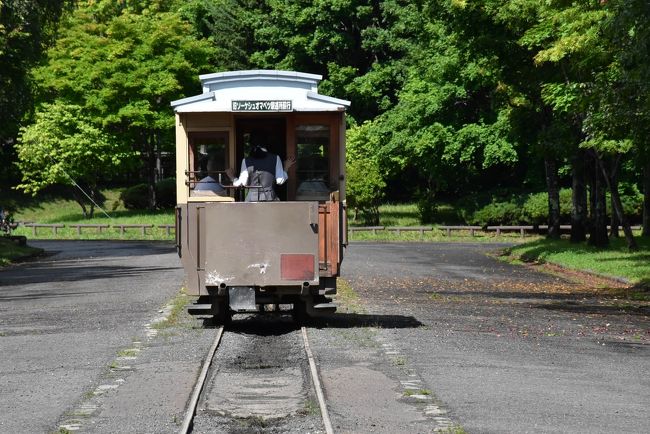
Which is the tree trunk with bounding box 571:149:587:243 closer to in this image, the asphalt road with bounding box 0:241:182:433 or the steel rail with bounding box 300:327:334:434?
the asphalt road with bounding box 0:241:182:433

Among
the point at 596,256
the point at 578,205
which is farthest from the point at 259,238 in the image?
the point at 578,205

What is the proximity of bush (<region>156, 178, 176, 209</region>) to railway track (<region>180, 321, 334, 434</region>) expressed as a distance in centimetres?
5794

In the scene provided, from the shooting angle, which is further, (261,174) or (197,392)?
(261,174)

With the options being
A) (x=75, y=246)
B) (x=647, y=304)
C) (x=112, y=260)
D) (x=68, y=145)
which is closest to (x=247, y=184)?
(x=647, y=304)

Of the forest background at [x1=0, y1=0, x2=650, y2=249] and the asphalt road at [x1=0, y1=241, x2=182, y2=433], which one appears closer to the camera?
the asphalt road at [x1=0, y1=241, x2=182, y2=433]

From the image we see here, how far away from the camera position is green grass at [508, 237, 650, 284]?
97.9ft

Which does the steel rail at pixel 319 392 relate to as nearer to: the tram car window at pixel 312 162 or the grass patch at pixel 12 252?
the tram car window at pixel 312 162

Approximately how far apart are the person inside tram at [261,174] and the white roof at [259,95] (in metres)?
0.75

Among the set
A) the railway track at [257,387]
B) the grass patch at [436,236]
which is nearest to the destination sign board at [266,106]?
the railway track at [257,387]

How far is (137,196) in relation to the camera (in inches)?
2968

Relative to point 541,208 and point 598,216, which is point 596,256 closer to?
point 598,216

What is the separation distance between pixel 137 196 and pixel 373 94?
17.2m

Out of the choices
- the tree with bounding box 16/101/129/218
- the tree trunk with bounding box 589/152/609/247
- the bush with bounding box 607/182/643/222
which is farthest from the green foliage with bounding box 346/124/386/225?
the tree trunk with bounding box 589/152/609/247

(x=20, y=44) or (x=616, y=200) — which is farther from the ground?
(x=20, y=44)
